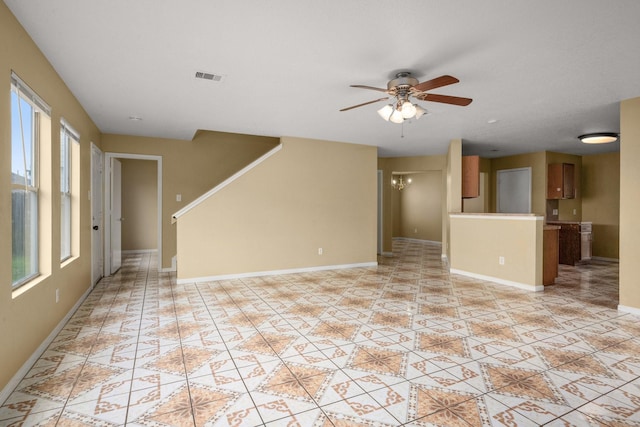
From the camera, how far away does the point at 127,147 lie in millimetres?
5938

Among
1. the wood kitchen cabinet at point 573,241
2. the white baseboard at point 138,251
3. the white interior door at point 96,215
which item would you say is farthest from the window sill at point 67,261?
the wood kitchen cabinet at point 573,241

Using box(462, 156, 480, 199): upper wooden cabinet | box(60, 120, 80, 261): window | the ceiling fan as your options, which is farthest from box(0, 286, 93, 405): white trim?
box(462, 156, 480, 199): upper wooden cabinet

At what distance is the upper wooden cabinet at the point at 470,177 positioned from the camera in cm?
626

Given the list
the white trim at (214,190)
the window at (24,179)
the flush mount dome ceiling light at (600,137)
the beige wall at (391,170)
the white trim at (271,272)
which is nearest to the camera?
the window at (24,179)

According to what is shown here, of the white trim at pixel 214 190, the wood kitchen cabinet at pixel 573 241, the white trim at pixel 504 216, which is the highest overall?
the white trim at pixel 214 190

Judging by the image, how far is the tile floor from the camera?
1907 millimetres

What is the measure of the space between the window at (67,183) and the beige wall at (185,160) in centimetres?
193

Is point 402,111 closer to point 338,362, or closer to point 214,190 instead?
point 338,362

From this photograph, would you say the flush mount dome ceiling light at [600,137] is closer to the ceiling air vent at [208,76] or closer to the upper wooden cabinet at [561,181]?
the upper wooden cabinet at [561,181]

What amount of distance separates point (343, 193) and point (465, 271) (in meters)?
2.64

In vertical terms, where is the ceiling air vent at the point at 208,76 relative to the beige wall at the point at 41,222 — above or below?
above

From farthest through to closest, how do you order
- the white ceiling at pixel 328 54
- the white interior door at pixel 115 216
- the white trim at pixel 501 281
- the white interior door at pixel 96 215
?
the white interior door at pixel 115 216 → the white interior door at pixel 96 215 → the white trim at pixel 501 281 → the white ceiling at pixel 328 54

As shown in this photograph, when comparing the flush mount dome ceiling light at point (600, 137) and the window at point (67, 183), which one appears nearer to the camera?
the window at point (67, 183)

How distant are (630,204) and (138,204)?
9833 mm
